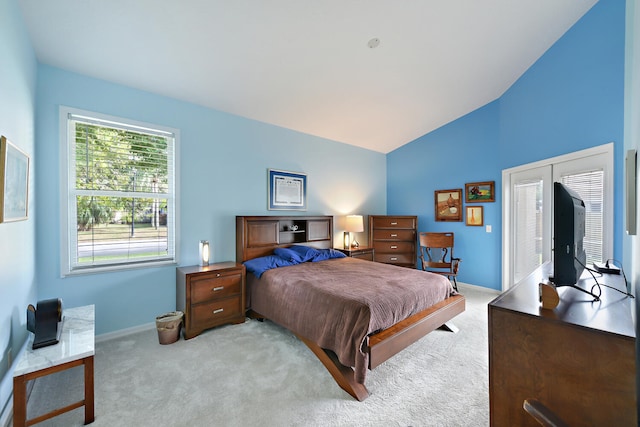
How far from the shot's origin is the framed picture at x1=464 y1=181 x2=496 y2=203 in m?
4.12

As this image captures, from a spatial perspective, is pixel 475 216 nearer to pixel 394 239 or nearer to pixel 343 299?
pixel 394 239

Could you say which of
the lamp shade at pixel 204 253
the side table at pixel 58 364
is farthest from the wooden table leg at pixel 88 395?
the lamp shade at pixel 204 253

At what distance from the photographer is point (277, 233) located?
3787 millimetres

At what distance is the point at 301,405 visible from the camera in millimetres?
1782

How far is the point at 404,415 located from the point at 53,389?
255 cm

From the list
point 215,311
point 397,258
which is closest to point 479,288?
point 397,258

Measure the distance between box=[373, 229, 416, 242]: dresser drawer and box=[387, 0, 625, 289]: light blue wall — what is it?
1.37 ft

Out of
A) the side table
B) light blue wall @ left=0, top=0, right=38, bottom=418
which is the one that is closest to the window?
light blue wall @ left=0, top=0, right=38, bottom=418

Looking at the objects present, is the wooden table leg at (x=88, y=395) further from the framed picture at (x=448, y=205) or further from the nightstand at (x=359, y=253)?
the framed picture at (x=448, y=205)

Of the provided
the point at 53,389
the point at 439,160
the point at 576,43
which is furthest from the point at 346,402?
the point at 439,160

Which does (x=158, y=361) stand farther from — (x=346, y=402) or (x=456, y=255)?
(x=456, y=255)

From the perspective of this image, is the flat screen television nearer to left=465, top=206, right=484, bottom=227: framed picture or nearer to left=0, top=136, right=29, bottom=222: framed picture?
left=0, top=136, right=29, bottom=222: framed picture

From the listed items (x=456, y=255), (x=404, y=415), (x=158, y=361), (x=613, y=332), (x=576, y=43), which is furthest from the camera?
(x=456, y=255)

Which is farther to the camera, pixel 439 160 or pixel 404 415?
pixel 439 160
